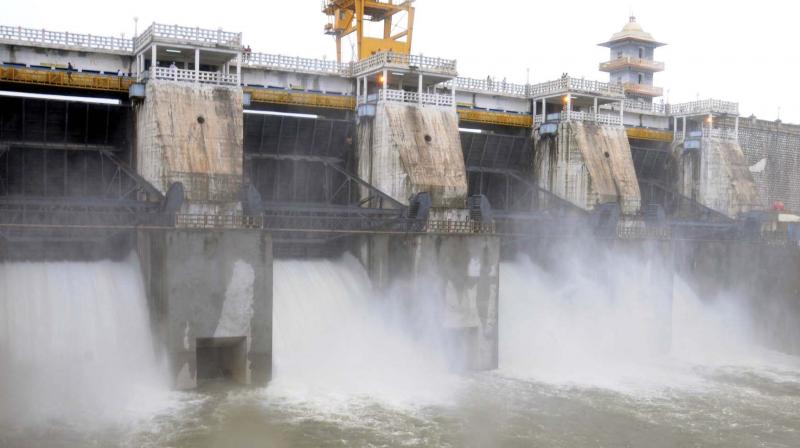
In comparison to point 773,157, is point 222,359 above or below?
below

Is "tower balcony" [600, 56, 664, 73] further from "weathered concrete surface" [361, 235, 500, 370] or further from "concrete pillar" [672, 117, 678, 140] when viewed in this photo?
"weathered concrete surface" [361, 235, 500, 370]

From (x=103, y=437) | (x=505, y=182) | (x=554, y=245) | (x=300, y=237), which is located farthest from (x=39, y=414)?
(x=505, y=182)

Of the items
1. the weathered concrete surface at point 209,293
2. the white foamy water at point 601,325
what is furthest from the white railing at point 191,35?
the white foamy water at point 601,325

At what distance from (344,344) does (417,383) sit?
3697mm

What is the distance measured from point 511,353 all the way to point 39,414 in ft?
69.2

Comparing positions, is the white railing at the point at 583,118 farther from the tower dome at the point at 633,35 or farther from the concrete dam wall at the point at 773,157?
A: the tower dome at the point at 633,35

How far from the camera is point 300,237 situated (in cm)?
4097

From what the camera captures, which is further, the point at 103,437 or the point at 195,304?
the point at 195,304

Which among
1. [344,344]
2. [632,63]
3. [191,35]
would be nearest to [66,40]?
[191,35]

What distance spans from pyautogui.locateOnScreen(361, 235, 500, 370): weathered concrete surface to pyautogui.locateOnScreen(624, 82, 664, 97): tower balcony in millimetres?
55131

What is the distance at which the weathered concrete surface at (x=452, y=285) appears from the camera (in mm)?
37656

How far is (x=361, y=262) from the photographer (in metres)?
40.6

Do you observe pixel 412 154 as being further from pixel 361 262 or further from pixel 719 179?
pixel 719 179

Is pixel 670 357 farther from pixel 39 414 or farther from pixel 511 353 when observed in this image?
pixel 39 414
